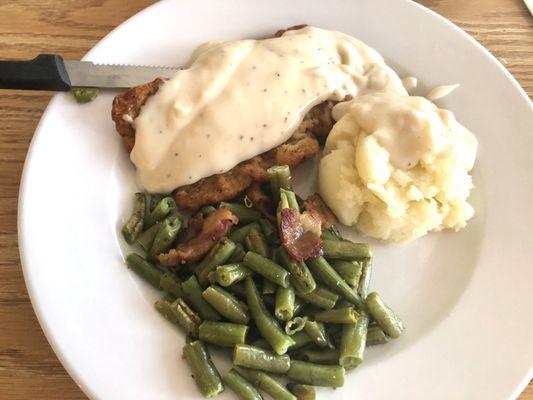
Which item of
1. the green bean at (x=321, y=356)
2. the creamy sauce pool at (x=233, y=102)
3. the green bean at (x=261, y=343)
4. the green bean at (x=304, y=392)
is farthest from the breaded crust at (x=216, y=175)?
the green bean at (x=304, y=392)

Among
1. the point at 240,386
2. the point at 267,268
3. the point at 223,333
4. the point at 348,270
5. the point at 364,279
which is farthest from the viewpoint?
the point at 364,279

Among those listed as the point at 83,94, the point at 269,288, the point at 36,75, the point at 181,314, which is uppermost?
the point at 36,75

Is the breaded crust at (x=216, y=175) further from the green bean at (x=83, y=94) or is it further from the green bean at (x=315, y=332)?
the green bean at (x=315, y=332)

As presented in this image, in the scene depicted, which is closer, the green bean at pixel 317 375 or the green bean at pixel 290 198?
the green bean at pixel 317 375

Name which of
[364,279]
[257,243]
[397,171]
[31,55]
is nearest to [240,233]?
[257,243]

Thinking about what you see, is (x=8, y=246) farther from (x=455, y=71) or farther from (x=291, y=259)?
(x=455, y=71)

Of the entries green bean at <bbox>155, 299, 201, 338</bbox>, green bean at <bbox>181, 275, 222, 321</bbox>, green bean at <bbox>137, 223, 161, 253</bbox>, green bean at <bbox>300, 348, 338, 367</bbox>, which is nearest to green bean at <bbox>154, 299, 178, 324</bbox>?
green bean at <bbox>155, 299, 201, 338</bbox>

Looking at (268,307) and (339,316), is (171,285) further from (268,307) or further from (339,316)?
(339,316)
